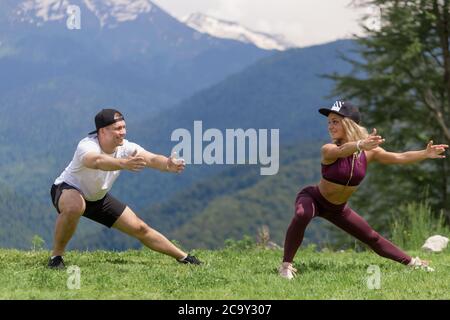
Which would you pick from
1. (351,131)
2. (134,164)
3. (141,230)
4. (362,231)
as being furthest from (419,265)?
(134,164)

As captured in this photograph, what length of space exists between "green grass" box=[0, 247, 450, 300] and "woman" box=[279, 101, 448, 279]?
1.31 feet

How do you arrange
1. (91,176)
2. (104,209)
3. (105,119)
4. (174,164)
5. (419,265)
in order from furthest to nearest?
1. (104,209)
2. (419,265)
3. (91,176)
4. (105,119)
5. (174,164)

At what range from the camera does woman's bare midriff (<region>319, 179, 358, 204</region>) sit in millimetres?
7867

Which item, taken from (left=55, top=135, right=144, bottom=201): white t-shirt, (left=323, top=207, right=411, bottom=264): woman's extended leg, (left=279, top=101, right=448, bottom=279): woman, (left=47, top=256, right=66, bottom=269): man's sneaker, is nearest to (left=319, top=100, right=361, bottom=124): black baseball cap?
(left=279, top=101, right=448, bottom=279): woman

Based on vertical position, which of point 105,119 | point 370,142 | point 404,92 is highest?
point 105,119

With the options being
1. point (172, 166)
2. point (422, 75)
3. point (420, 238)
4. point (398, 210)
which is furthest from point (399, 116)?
point (172, 166)

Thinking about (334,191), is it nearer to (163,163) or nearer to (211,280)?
(211,280)

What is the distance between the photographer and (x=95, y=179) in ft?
26.3

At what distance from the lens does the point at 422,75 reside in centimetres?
3061

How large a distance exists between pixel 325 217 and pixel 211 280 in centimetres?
159

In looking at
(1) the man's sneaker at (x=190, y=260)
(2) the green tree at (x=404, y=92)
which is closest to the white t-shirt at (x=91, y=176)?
(1) the man's sneaker at (x=190, y=260)
